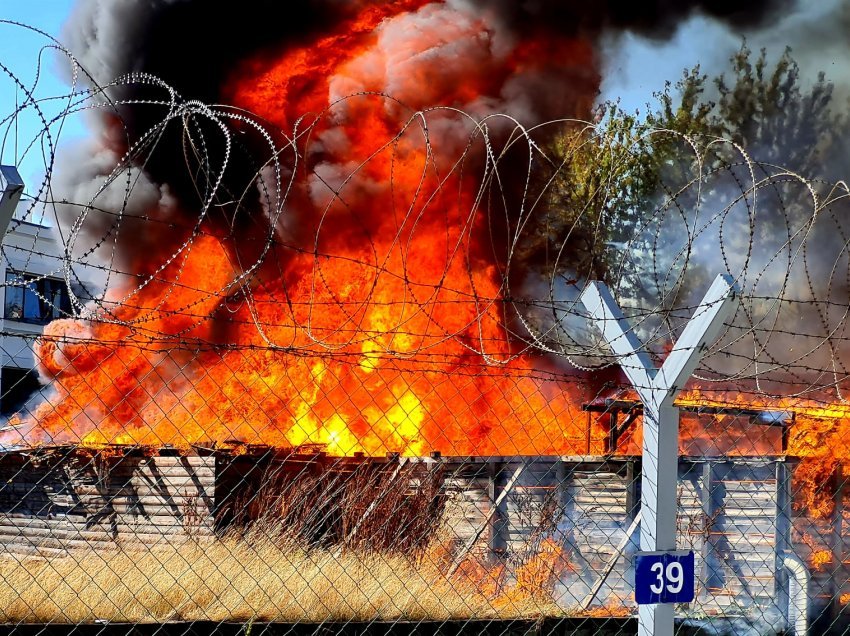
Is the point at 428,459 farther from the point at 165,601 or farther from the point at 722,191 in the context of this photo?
the point at 722,191

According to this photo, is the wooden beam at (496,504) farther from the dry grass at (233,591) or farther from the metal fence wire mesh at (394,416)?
the dry grass at (233,591)

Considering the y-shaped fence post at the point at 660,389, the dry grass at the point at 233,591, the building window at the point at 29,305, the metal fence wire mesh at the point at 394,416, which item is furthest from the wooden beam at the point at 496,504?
the building window at the point at 29,305

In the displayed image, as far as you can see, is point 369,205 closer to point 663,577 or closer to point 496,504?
point 496,504

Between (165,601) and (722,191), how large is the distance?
64.7ft

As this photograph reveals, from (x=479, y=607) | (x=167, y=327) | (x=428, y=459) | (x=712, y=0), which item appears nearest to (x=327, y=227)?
(x=167, y=327)

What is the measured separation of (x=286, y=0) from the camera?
20.2 meters

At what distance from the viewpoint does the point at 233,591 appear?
800cm

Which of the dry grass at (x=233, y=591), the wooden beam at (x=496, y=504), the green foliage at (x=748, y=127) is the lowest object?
the dry grass at (x=233, y=591)

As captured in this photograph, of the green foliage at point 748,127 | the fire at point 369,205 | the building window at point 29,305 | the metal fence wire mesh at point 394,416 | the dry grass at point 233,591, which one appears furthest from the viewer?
the building window at point 29,305

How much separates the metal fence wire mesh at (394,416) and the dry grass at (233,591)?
4 cm

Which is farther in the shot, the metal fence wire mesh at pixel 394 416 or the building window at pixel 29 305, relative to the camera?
the building window at pixel 29 305

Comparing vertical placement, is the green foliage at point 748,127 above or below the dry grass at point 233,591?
above

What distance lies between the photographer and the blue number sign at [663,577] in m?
4.63

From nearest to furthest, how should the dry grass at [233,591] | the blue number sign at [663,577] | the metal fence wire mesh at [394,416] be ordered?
the blue number sign at [663,577], the metal fence wire mesh at [394,416], the dry grass at [233,591]
